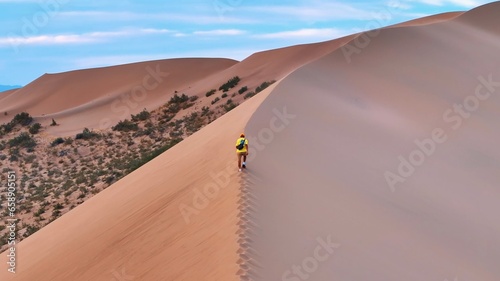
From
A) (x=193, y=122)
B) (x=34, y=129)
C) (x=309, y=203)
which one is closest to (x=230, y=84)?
(x=193, y=122)

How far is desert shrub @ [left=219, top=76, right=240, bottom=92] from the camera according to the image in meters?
42.4

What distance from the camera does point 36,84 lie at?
77.2 m

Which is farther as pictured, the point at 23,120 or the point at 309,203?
the point at 23,120

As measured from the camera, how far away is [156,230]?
10.9 m

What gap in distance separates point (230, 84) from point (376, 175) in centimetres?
2940

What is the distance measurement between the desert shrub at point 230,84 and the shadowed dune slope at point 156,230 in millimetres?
25924

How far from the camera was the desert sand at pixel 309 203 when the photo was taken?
373 inches

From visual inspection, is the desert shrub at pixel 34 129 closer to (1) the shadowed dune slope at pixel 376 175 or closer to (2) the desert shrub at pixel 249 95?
(2) the desert shrub at pixel 249 95

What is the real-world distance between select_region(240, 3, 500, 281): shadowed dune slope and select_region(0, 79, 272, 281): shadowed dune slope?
485 mm

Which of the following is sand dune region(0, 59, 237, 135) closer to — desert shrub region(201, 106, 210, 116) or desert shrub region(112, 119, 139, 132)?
desert shrub region(112, 119, 139, 132)

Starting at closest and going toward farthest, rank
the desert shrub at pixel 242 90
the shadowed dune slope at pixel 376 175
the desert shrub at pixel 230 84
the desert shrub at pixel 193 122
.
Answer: the shadowed dune slope at pixel 376 175 < the desert shrub at pixel 193 122 < the desert shrub at pixel 242 90 < the desert shrub at pixel 230 84

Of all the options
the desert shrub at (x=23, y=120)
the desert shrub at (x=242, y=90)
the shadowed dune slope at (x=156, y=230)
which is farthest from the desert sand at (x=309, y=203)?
the desert shrub at (x=23, y=120)

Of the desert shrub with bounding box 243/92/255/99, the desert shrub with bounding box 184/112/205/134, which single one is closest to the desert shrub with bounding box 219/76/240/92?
the desert shrub with bounding box 243/92/255/99

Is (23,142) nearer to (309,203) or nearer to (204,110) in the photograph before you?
(204,110)
